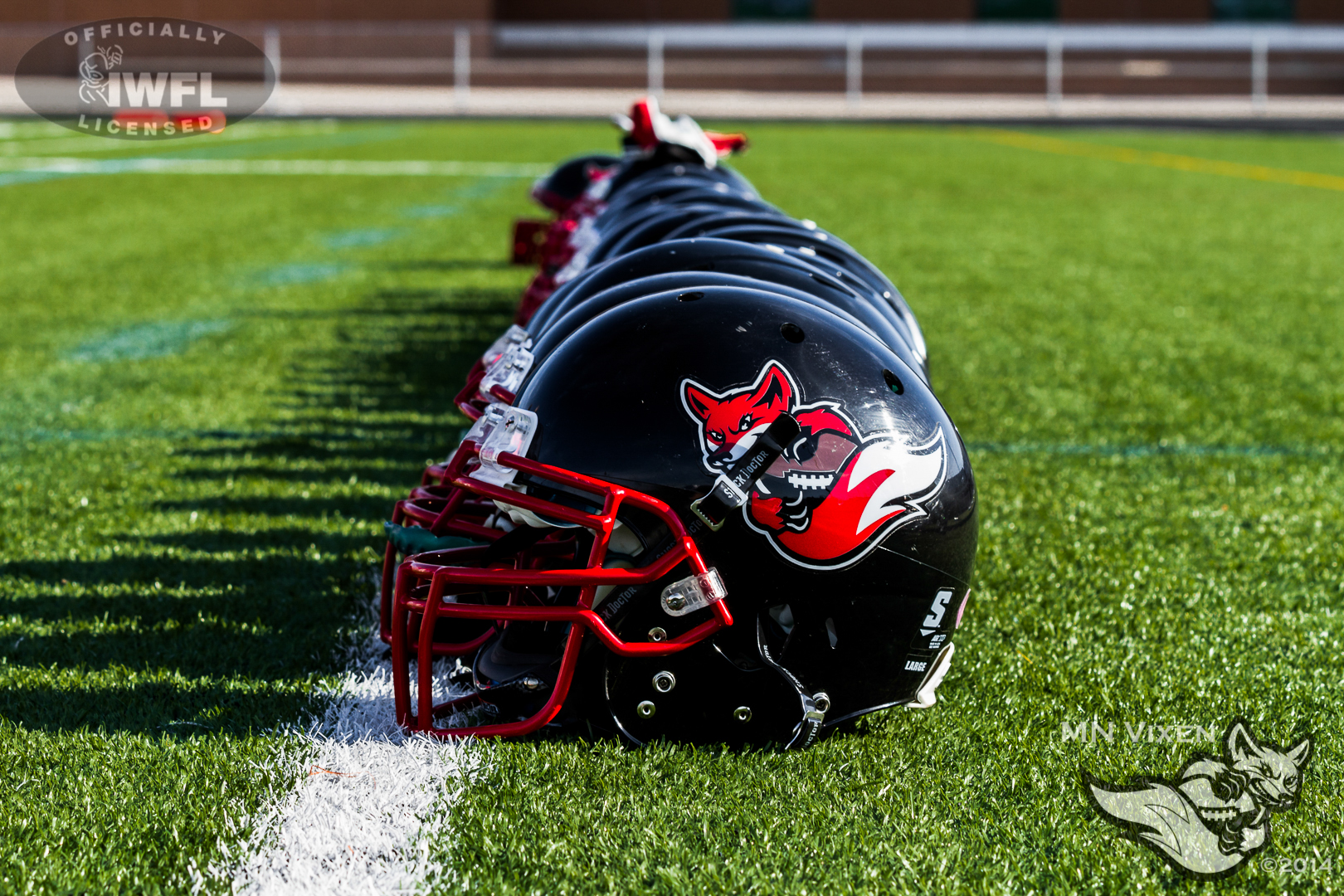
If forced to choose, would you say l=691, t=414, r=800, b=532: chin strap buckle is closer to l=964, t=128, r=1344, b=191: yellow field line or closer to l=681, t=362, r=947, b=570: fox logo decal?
l=681, t=362, r=947, b=570: fox logo decal

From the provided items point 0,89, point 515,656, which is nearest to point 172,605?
point 515,656

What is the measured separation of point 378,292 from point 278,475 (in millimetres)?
3038

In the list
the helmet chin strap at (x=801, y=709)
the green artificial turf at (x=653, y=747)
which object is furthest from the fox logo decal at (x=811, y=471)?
the green artificial turf at (x=653, y=747)

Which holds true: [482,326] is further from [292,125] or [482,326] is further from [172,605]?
[292,125]

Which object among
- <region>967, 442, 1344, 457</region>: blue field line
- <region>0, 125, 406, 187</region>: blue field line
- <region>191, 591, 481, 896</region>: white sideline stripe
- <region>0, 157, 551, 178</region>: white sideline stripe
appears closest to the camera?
<region>191, 591, 481, 896</region>: white sideline stripe

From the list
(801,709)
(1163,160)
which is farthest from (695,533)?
(1163,160)

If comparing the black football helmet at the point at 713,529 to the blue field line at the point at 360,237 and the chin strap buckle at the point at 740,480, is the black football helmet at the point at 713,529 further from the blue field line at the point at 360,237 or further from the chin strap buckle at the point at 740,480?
the blue field line at the point at 360,237

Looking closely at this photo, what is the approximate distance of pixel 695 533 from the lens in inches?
72.6

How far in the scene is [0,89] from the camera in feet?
83.1

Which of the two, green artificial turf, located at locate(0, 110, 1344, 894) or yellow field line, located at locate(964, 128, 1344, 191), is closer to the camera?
green artificial turf, located at locate(0, 110, 1344, 894)

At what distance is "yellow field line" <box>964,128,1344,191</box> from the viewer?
1280 cm

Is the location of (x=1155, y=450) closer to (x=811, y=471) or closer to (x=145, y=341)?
(x=811, y=471)

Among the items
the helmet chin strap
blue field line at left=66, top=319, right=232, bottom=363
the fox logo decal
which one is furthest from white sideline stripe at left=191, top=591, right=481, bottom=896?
blue field line at left=66, top=319, right=232, bottom=363

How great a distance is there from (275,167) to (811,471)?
12487 millimetres
